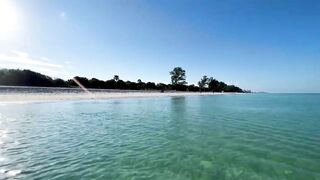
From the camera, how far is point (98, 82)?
124 m

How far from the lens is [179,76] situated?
154m

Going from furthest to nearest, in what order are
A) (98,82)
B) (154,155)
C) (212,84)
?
(212,84) < (98,82) < (154,155)

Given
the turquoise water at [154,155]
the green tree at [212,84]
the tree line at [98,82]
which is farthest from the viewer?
the green tree at [212,84]

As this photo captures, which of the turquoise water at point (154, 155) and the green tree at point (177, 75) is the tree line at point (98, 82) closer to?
the green tree at point (177, 75)

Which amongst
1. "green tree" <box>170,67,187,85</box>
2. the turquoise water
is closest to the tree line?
"green tree" <box>170,67,187,85</box>

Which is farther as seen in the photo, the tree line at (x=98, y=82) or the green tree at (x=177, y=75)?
the green tree at (x=177, y=75)

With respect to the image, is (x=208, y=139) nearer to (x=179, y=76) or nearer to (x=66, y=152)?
(x=66, y=152)

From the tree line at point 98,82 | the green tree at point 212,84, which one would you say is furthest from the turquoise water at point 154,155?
the green tree at point 212,84

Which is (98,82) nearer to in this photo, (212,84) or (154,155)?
(212,84)

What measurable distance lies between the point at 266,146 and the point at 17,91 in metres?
62.2

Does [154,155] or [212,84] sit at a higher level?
[212,84]

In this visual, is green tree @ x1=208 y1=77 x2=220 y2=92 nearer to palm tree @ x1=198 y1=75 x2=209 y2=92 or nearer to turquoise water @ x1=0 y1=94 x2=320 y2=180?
palm tree @ x1=198 y1=75 x2=209 y2=92

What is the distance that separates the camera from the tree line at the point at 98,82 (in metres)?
90.9

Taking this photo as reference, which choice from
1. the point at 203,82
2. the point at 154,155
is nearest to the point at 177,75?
the point at 203,82
